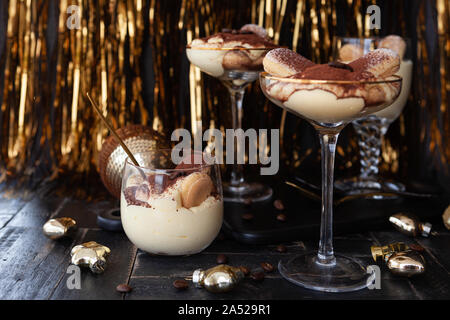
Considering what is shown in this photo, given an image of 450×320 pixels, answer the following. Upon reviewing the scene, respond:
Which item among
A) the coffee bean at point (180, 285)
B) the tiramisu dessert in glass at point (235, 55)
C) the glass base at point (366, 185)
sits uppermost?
the tiramisu dessert in glass at point (235, 55)

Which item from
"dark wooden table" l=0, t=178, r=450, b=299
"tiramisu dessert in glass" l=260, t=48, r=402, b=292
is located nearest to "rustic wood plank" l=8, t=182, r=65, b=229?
"dark wooden table" l=0, t=178, r=450, b=299

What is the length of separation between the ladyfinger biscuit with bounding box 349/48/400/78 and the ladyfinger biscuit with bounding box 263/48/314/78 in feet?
0.30

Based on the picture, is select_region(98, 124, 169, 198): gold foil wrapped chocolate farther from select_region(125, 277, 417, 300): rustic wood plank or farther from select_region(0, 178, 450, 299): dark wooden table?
select_region(125, 277, 417, 300): rustic wood plank

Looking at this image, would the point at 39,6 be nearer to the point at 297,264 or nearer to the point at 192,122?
the point at 192,122

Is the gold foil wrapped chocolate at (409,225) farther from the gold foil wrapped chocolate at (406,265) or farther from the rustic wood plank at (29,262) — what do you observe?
the rustic wood plank at (29,262)

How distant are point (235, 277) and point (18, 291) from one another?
391mm

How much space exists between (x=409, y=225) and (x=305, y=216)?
0.75 ft

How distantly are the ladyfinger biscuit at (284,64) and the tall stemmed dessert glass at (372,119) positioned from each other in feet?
1.96

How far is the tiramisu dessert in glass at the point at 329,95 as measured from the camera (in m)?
1.04

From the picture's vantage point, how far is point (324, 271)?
120cm

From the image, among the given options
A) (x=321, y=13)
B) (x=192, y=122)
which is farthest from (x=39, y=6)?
(x=321, y=13)

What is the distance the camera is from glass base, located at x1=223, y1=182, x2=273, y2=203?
1610 mm

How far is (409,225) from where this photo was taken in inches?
54.7

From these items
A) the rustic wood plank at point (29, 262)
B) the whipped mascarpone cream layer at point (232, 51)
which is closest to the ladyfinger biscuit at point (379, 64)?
the whipped mascarpone cream layer at point (232, 51)
